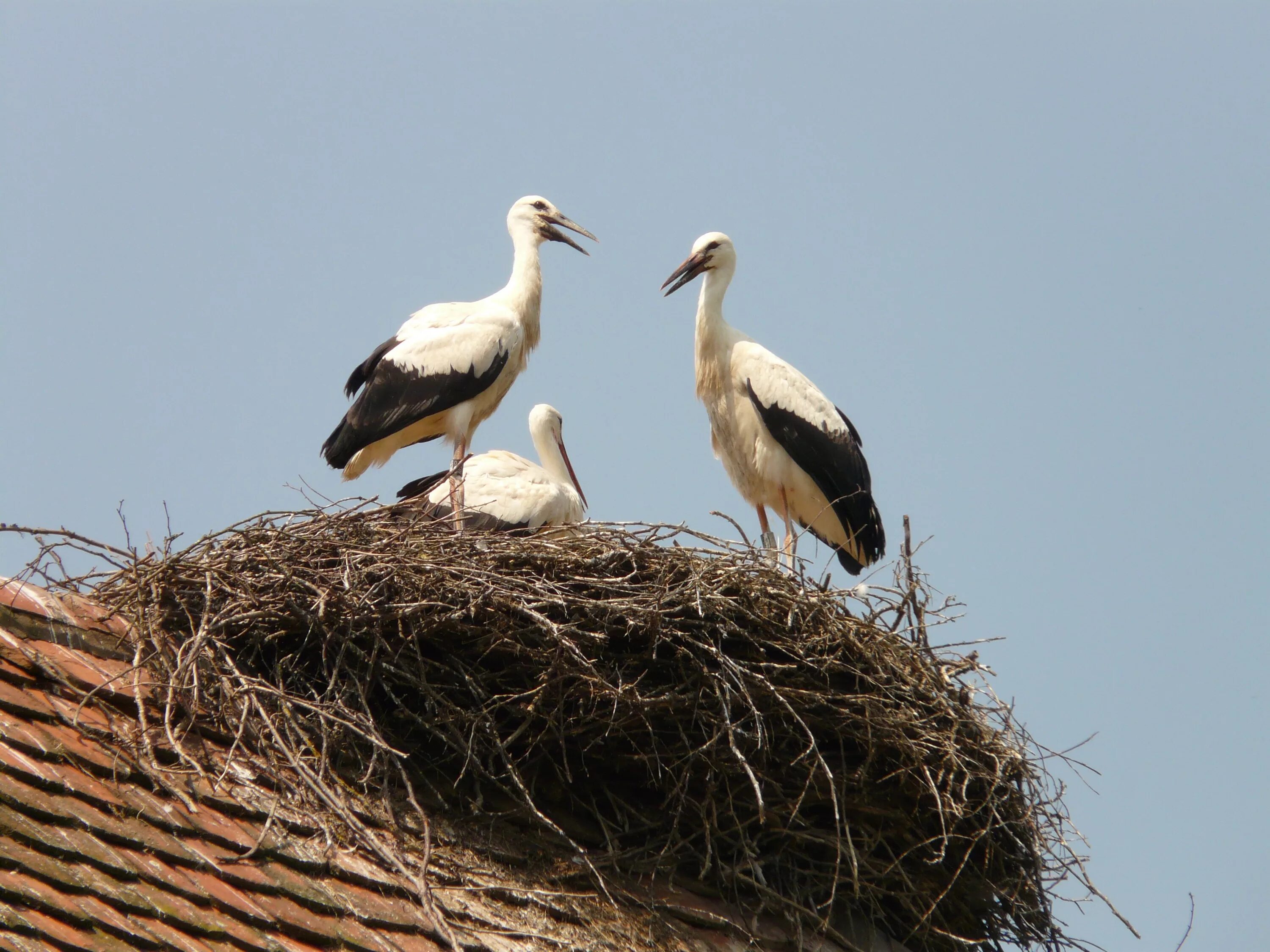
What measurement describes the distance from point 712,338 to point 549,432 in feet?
3.18

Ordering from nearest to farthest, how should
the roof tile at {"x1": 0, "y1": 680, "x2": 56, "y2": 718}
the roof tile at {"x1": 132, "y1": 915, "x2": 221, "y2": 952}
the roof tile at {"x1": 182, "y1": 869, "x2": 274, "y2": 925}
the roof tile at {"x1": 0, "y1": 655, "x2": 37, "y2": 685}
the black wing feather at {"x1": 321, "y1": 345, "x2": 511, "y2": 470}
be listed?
the roof tile at {"x1": 132, "y1": 915, "x2": 221, "y2": 952}
the roof tile at {"x1": 182, "y1": 869, "x2": 274, "y2": 925}
the roof tile at {"x1": 0, "y1": 680, "x2": 56, "y2": 718}
the roof tile at {"x1": 0, "y1": 655, "x2": 37, "y2": 685}
the black wing feather at {"x1": 321, "y1": 345, "x2": 511, "y2": 470}

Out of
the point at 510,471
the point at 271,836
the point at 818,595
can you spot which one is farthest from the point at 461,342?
the point at 271,836

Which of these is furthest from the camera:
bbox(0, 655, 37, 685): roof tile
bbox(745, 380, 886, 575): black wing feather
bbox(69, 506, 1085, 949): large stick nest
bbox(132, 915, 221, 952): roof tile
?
bbox(745, 380, 886, 575): black wing feather

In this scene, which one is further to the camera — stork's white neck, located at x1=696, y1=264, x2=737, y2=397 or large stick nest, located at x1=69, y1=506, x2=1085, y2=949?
stork's white neck, located at x1=696, y1=264, x2=737, y2=397

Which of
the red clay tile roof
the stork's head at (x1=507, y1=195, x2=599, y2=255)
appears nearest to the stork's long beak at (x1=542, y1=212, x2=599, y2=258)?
the stork's head at (x1=507, y1=195, x2=599, y2=255)

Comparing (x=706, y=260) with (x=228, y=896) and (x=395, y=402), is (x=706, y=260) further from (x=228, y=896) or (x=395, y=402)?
(x=228, y=896)

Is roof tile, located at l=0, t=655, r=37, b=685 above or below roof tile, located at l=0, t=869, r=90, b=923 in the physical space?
above

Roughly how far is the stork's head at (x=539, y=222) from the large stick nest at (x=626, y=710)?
11.6 ft

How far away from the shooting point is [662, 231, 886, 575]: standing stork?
25.8 feet

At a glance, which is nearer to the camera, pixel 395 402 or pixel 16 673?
pixel 16 673

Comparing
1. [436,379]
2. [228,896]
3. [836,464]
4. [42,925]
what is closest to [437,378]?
[436,379]

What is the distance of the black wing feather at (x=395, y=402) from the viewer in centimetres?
734

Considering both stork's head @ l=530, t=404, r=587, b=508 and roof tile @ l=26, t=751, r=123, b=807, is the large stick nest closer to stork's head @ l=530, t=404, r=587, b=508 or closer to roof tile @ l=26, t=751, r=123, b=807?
roof tile @ l=26, t=751, r=123, b=807

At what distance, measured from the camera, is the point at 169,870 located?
3.42m
